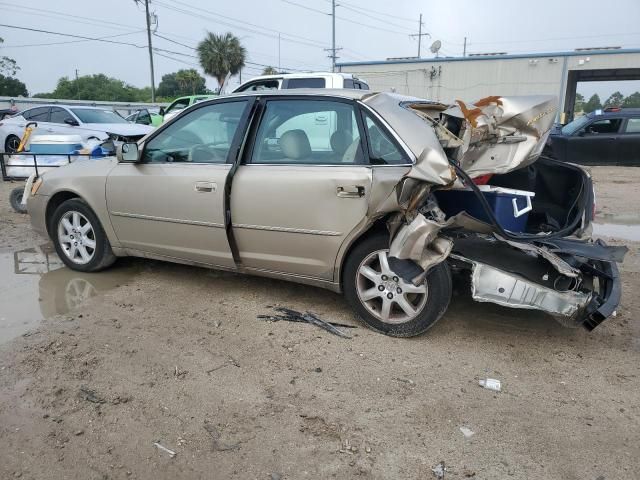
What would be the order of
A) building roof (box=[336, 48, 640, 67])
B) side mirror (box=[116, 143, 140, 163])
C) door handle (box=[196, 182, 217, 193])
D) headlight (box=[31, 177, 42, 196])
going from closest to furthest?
door handle (box=[196, 182, 217, 193]), side mirror (box=[116, 143, 140, 163]), headlight (box=[31, 177, 42, 196]), building roof (box=[336, 48, 640, 67])

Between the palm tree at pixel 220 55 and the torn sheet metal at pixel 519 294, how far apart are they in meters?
47.6

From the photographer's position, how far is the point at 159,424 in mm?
2666

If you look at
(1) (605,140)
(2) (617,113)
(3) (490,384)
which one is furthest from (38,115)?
(2) (617,113)

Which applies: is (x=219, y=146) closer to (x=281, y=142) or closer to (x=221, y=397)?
(x=281, y=142)

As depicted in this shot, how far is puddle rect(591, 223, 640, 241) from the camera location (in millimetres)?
6555

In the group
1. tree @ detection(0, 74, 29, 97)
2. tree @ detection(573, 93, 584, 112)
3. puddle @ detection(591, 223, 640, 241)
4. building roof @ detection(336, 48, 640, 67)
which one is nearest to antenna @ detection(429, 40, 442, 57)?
building roof @ detection(336, 48, 640, 67)

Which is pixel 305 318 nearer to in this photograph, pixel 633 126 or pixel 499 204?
pixel 499 204

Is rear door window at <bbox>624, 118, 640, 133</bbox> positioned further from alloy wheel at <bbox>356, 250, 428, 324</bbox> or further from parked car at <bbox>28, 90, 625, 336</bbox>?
alloy wheel at <bbox>356, 250, 428, 324</bbox>

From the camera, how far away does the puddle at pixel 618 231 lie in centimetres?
655

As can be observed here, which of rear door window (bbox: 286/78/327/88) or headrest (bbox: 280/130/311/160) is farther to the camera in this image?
rear door window (bbox: 286/78/327/88)

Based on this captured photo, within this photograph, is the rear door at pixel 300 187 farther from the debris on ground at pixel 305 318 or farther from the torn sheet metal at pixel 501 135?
the torn sheet metal at pixel 501 135

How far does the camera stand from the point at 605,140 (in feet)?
42.8

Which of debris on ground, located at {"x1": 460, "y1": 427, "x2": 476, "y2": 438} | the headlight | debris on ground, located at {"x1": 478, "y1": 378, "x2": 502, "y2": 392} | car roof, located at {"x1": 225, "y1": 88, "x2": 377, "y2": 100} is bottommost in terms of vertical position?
debris on ground, located at {"x1": 460, "y1": 427, "x2": 476, "y2": 438}

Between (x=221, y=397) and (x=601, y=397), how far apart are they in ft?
7.13
